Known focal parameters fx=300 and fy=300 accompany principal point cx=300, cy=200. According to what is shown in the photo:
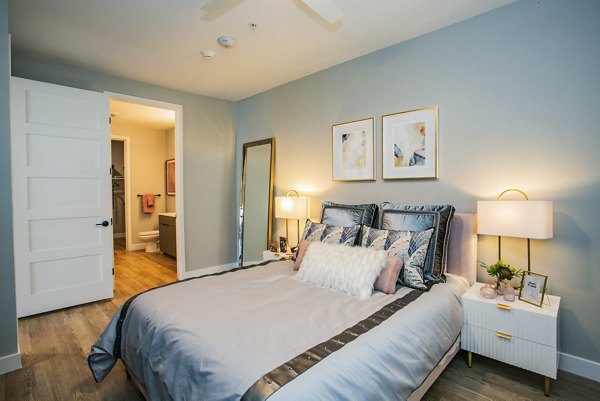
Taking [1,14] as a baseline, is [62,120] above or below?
below

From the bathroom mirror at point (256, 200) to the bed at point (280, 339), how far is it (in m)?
1.89

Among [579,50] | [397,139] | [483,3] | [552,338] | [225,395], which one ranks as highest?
[483,3]

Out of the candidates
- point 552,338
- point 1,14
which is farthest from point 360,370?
point 1,14

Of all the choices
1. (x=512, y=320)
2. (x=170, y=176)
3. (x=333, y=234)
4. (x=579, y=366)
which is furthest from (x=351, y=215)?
(x=170, y=176)

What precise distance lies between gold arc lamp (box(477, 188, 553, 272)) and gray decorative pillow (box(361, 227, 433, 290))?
1.22 feet

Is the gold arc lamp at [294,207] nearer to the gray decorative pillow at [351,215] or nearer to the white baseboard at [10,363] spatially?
the gray decorative pillow at [351,215]

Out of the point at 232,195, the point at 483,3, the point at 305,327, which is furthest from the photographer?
the point at 232,195

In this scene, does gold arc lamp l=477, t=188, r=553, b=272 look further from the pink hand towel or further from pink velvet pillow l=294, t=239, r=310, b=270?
the pink hand towel

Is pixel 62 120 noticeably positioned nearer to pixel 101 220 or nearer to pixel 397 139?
pixel 101 220

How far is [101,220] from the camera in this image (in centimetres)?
338

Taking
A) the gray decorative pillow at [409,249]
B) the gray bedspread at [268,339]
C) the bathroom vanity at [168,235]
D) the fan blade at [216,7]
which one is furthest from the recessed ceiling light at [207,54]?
the bathroom vanity at [168,235]

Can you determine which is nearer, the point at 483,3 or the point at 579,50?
the point at 579,50

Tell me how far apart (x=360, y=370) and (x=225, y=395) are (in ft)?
1.71

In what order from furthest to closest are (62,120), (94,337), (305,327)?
1. (62,120)
2. (94,337)
3. (305,327)
